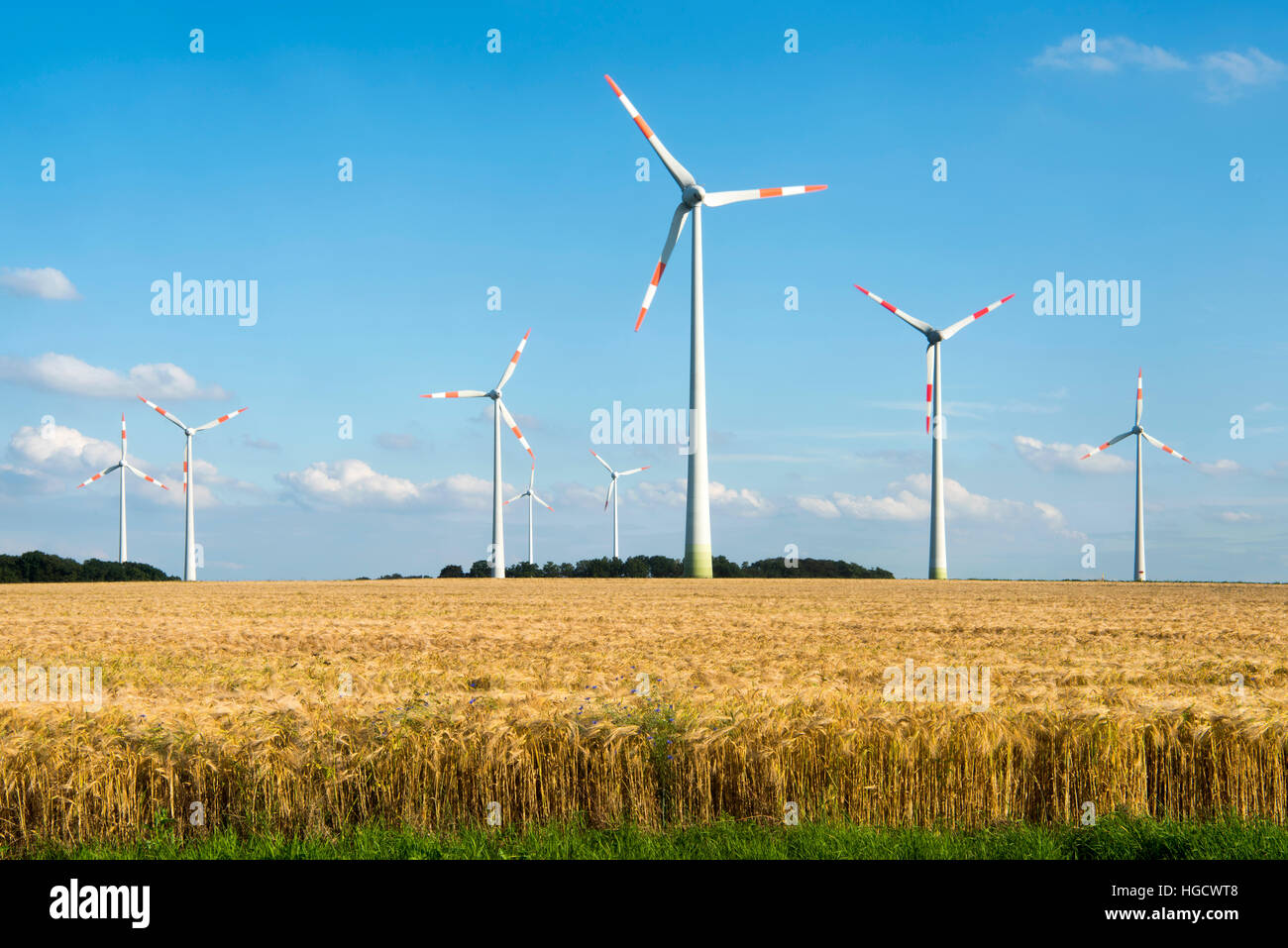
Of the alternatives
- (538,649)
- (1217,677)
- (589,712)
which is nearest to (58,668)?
(538,649)

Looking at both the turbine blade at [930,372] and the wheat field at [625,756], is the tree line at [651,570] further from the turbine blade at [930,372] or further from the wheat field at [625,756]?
the wheat field at [625,756]

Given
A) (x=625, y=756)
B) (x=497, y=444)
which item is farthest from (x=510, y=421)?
(x=625, y=756)

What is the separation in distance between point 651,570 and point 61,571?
68623 mm

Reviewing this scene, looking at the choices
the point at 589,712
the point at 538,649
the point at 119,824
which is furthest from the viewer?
the point at 538,649

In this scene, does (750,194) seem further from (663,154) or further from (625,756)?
(625,756)

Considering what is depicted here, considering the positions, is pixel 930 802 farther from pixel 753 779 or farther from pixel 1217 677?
pixel 1217 677

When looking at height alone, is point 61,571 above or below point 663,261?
below

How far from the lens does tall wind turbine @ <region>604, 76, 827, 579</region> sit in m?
71.6

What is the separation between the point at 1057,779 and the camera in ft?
38.1

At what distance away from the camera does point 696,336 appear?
259 ft

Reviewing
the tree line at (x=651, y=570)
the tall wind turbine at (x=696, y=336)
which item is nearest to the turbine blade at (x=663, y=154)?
the tall wind turbine at (x=696, y=336)

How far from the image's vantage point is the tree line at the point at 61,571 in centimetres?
10712

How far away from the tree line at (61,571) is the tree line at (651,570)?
94.4 feet
